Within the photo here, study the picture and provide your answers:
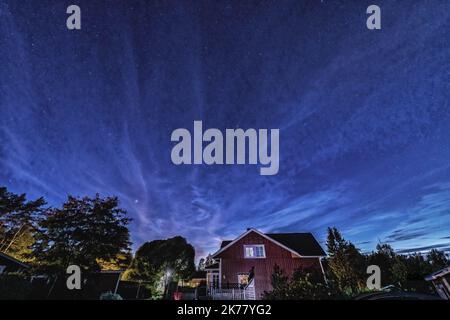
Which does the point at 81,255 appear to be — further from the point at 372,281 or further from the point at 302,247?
the point at 372,281

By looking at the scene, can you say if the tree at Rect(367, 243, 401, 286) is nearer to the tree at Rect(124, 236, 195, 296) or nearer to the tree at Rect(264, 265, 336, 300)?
the tree at Rect(264, 265, 336, 300)

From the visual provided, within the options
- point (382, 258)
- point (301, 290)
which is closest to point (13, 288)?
point (301, 290)

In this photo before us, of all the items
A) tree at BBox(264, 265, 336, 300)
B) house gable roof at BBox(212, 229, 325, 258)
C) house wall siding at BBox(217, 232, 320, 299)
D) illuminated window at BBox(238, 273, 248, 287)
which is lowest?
tree at BBox(264, 265, 336, 300)

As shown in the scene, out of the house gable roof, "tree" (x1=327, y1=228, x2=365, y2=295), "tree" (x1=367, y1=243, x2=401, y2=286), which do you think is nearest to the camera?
"tree" (x1=327, y1=228, x2=365, y2=295)

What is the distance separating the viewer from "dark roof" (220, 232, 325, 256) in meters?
23.2

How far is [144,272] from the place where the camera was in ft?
117

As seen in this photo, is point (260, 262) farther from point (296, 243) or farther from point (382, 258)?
point (382, 258)

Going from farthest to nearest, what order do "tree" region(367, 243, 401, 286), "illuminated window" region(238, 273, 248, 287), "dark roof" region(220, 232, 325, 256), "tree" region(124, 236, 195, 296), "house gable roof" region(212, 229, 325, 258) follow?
1. "tree" region(124, 236, 195, 296)
2. "dark roof" region(220, 232, 325, 256)
3. "house gable roof" region(212, 229, 325, 258)
4. "illuminated window" region(238, 273, 248, 287)
5. "tree" region(367, 243, 401, 286)

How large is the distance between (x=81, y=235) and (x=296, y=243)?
809 inches

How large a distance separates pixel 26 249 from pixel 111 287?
43.8 feet

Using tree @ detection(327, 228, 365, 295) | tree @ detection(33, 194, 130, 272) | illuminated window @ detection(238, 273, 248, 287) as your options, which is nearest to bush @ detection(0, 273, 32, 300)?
tree @ detection(33, 194, 130, 272)

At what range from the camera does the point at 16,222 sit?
2955cm

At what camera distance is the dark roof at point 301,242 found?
2320 cm
